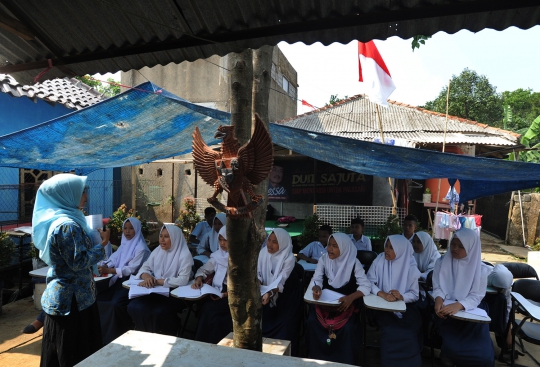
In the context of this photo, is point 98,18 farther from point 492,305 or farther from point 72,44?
point 492,305

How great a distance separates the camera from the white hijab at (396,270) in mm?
3762

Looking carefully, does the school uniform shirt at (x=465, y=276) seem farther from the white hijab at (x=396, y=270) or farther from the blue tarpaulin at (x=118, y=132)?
the blue tarpaulin at (x=118, y=132)

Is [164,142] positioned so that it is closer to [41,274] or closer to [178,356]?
[41,274]

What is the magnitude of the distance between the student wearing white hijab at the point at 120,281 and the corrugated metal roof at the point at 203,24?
2785mm

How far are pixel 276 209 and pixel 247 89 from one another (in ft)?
27.1

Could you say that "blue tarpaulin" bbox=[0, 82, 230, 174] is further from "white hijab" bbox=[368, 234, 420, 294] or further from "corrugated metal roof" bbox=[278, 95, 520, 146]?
"corrugated metal roof" bbox=[278, 95, 520, 146]

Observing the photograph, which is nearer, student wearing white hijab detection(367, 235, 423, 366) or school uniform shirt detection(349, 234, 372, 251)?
student wearing white hijab detection(367, 235, 423, 366)

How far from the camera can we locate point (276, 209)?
1047 cm

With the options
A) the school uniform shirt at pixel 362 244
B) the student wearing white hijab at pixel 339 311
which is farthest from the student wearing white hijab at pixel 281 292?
the school uniform shirt at pixel 362 244

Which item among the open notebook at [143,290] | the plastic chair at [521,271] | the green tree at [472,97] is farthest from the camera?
the green tree at [472,97]

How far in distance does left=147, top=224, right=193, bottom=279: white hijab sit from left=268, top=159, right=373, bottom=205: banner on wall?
5574 mm

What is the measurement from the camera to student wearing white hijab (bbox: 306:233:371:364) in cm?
354

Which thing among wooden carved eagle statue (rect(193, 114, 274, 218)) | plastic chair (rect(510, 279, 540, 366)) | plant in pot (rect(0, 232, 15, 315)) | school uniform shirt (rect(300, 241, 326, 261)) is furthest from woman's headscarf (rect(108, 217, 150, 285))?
plastic chair (rect(510, 279, 540, 366))

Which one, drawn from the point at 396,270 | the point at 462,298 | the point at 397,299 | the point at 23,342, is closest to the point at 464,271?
the point at 462,298
